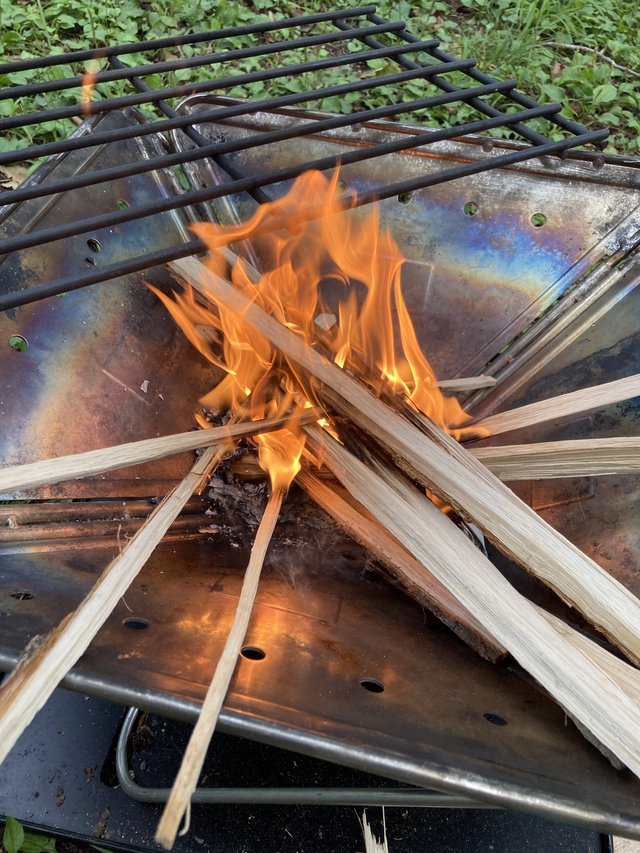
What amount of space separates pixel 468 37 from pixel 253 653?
3.47 metres

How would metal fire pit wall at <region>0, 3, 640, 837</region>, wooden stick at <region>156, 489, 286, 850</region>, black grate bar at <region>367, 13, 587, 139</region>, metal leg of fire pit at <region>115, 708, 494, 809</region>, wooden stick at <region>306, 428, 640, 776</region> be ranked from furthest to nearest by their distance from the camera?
black grate bar at <region>367, 13, 587, 139</region> → metal leg of fire pit at <region>115, 708, 494, 809</region> → wooden stick at <region>306, 428, 640, 776</region> → metal fire pit wall at <region>0, 3, 640, 837</region> → wooden stick at <region>156, 489, 286, 850</region>

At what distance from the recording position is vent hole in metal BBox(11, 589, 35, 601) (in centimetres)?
118

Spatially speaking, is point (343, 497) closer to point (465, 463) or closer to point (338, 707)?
point (465, 463)

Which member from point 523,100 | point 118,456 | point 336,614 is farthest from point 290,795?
point 523,100

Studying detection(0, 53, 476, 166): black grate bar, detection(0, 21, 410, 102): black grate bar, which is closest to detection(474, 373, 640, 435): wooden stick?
detection(0, 53, 476, 166): black grate bar

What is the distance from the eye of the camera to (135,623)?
118 centimetres

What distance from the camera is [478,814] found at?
159cm

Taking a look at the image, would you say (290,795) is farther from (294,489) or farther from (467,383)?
(467,383)

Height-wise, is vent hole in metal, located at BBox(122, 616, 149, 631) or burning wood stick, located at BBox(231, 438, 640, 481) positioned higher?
vent hole in metal, located at BBox(122, 616, 149, 631)

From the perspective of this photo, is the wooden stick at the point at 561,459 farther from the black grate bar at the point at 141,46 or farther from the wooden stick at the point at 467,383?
the black grate bar at the point at 141,46

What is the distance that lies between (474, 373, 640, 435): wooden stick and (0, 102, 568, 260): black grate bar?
63 centimetres

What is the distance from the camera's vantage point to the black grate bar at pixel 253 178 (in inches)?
51.9

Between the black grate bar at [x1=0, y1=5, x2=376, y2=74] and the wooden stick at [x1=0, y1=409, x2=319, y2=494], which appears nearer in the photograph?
the wooden stick at [x1=0, y1=409, x2=319, y2=494]

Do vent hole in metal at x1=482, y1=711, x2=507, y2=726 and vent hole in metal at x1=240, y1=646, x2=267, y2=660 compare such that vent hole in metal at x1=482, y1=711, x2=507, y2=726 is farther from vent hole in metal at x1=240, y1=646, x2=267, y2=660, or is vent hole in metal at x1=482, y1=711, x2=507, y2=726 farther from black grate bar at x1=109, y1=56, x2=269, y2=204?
black grate bar at x1=109, y1=56, x2=269, y2=204
